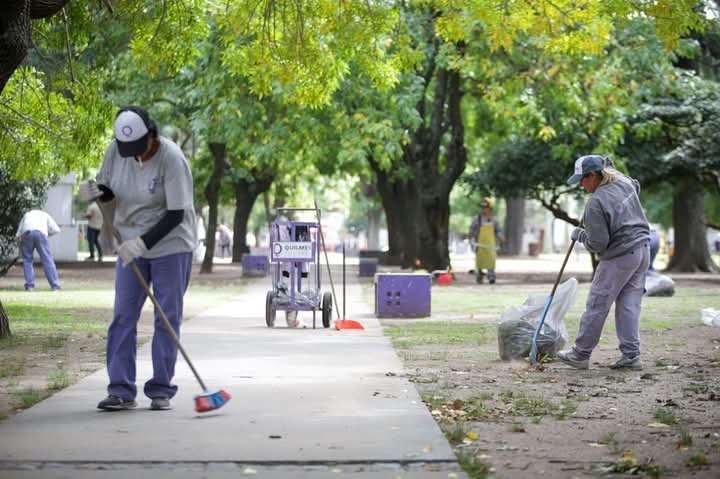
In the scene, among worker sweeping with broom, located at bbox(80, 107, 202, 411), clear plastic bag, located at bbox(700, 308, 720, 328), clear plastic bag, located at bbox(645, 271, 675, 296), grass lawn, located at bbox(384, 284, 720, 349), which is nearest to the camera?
worker sweeping with broom, located at bbox(80, 107, 202, 411)

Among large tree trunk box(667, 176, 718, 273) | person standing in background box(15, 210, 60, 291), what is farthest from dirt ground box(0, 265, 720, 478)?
large tree trunk box(667, 176, 718, 273)

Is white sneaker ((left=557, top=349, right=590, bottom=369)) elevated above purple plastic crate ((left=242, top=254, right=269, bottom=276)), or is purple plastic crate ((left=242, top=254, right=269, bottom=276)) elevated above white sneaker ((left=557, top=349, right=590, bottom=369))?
purple plastic crate ((left=242, top=254, right=269, bottom=276))

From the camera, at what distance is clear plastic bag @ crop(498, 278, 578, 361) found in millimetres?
12188

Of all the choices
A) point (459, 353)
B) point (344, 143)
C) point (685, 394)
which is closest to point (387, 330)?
point (459, 353)

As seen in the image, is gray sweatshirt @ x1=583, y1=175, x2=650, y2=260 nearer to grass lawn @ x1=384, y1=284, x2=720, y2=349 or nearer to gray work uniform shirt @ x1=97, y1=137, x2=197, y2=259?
grass lawn @ x1=384, y1=284, x2=720, y2=349

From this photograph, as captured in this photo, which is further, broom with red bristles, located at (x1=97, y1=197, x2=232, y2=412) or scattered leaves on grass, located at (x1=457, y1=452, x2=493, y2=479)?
broom with red bristles, located at (x1=97, y1=197, x2=232, y2=412)

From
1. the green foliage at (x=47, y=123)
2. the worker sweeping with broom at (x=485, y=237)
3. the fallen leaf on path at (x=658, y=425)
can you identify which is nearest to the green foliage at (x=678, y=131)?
the worker sweeping with broom at (x=485, y=237)

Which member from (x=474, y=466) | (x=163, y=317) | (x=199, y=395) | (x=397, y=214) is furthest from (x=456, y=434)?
(x=397, y=214)

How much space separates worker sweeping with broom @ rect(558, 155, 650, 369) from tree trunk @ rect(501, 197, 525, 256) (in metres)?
53.2

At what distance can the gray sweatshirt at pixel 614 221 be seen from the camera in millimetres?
11352

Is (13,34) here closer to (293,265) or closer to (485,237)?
(293,265)

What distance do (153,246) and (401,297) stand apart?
10232 millimetres

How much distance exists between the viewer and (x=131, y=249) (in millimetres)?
8359

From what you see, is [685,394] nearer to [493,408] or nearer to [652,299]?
[493,408]
